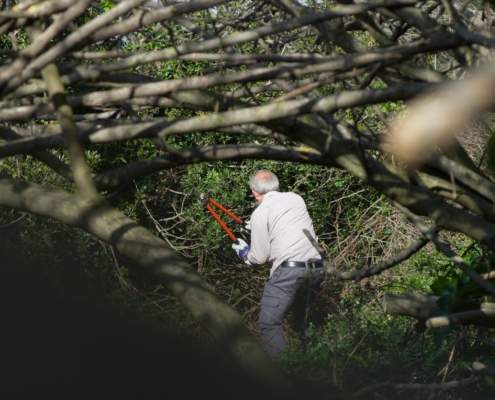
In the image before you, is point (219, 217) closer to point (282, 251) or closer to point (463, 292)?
point (282, 251)

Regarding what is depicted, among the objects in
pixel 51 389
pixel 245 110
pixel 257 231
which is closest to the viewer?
pixel 51 389

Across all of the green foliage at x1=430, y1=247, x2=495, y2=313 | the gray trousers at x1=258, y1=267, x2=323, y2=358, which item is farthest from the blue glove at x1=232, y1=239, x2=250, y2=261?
the green foliage at x1=430, y1=247, x2=495, y2=313

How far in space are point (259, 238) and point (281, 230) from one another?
0.21 meters

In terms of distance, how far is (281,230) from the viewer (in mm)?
8203

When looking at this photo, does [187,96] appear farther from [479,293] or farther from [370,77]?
[479,293]

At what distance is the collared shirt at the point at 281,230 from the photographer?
8203mm

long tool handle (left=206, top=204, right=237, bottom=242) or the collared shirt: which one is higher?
the collared shirt

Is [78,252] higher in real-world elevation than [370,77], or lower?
lower

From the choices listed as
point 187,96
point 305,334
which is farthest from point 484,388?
point 187,96

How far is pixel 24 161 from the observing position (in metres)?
9.19

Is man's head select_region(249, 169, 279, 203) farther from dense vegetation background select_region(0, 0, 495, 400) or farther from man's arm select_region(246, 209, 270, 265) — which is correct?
dense vegetation background select_region(0, 0, 495, 400)

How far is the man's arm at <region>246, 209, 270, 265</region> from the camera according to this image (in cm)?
824

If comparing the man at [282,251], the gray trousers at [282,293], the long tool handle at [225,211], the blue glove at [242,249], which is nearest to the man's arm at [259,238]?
the man at [282,251]

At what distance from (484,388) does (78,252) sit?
13.1 feet
